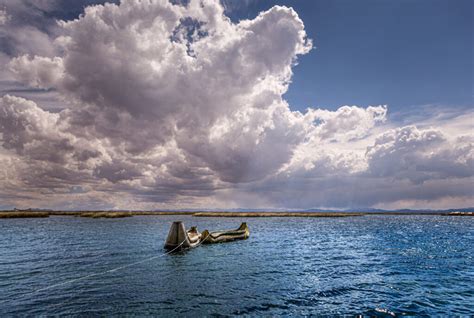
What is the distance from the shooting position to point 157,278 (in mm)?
20750

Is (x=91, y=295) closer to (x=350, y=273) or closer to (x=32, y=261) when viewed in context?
(x=32, y=261)

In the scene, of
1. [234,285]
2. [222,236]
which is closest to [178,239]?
[222,236]

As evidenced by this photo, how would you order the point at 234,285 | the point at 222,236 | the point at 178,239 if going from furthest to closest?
the point at 222,236, the point at 178,239, the point at 234,285

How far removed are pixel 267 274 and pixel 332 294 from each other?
6169 millimetres

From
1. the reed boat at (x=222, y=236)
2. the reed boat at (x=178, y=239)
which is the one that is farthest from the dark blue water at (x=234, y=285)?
the reed boat at (x=222, y=236)

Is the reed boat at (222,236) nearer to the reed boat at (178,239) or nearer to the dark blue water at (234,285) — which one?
the reed boat at (178,239)

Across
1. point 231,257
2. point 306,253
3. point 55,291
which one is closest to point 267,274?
point 231,257

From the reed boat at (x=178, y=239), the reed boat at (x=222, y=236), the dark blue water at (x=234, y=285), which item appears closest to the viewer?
the dark blue water at (x=234, y=285)

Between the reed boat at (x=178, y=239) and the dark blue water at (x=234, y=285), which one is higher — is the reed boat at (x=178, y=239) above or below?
above

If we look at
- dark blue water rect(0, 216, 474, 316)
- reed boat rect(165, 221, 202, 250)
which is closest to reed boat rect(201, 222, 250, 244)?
reed boat rect(165, 221, 202, 250)

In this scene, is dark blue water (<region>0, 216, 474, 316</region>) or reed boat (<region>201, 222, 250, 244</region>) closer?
dark blue water (<region>0, 216, 474, 316</region>)

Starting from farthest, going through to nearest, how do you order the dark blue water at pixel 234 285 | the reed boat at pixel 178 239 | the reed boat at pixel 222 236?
1. the reed boat at pixel 222 236
2. the reed boat at pixel 178 239
3. the dark blue water at pixel 234 285

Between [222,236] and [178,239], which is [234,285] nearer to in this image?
[178,239]

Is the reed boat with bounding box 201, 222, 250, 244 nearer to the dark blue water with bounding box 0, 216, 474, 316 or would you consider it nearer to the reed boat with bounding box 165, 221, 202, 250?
the reed boat with bounding box 165, 221, 202, 250
